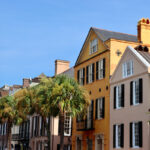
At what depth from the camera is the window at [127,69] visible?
33206mm

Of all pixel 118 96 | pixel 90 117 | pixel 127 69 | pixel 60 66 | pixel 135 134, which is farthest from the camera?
pixel 60 66

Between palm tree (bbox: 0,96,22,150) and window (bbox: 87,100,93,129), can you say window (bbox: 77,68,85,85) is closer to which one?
window (bbox: 87,100,93,129)

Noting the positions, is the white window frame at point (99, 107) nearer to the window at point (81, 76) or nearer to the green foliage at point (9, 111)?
the window at point (81, 76)

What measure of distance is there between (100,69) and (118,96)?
480 cm

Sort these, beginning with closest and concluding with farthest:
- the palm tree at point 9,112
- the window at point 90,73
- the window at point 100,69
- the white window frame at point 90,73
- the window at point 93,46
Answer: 1. the window at point 100,69
2. the window at point 90,73
3. the window at point 93,46
4. the white window frame at point 90,73
5. the palm tree at point 9,112

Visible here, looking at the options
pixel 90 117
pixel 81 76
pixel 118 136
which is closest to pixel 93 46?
pixel 81 76

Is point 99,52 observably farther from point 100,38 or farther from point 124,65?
point 124,65

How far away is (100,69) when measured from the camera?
1513 inches

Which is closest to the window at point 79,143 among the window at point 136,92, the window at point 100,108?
the window at point 100,108

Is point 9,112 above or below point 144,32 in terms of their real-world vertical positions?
below

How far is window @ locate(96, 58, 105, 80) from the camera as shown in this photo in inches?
1488

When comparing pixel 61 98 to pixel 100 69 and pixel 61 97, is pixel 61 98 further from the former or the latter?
pixel 100 69

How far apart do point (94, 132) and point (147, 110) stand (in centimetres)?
942

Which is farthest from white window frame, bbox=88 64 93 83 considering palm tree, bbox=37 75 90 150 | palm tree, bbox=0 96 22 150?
palm tree, bbox=0 96 22 150
